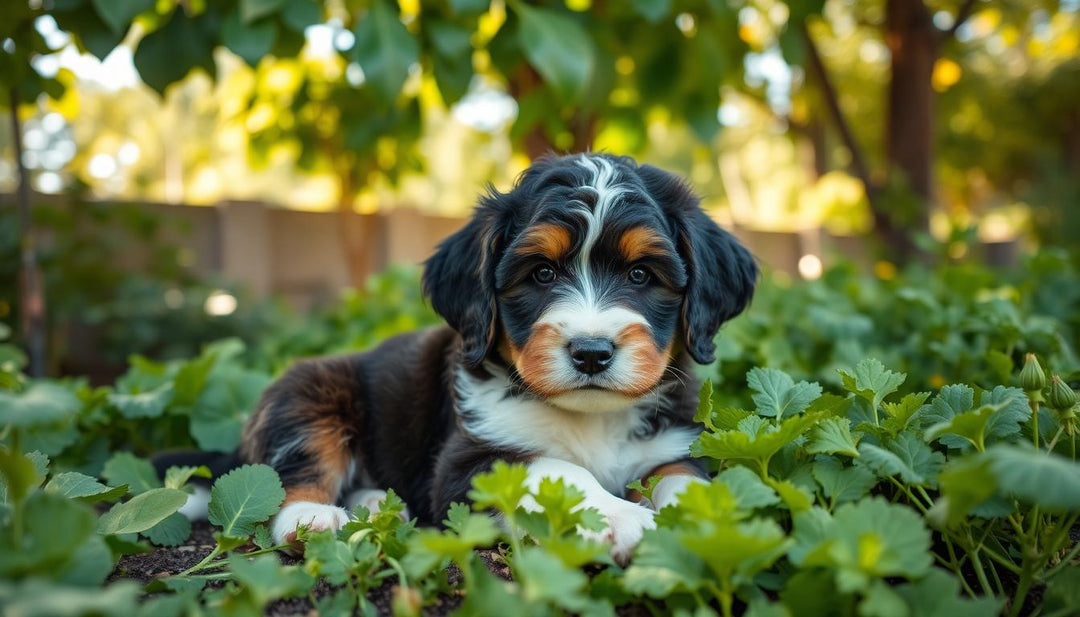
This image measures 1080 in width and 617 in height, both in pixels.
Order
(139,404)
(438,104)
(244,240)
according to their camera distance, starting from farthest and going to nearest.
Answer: (244,240) → (438,104) → (139,404)

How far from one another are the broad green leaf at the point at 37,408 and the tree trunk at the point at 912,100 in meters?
9.40

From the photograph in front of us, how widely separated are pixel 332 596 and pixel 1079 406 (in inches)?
91.6

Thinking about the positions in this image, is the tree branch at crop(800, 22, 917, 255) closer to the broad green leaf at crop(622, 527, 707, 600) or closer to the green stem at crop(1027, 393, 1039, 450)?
the green stem at crop(1027, 393, 1039, 450)

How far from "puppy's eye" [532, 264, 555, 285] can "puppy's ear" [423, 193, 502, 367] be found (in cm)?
18

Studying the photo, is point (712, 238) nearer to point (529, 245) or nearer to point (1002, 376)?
point (529, 245)

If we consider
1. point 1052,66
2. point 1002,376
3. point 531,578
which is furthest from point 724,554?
point 1052,66

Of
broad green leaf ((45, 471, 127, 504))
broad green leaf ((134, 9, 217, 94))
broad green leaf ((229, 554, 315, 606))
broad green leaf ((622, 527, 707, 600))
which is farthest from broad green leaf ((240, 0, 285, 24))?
broad green leaf ((622, 527, 707, 600))

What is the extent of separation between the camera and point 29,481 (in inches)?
66.5

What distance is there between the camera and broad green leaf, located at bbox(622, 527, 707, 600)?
187cm

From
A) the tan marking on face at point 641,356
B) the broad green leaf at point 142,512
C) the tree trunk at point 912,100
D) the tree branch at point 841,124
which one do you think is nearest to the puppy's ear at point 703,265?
the tan marking on face at point 641,356

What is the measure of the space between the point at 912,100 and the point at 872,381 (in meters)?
9.05

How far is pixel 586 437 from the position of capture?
A: 10.6ft

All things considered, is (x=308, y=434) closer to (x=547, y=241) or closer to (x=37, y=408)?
(x=547, y=241)

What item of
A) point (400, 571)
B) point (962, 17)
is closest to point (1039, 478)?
point (400, 571)
